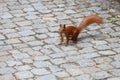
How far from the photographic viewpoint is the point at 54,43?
272 inches

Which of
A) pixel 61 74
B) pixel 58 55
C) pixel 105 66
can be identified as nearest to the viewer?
pixel 61 74

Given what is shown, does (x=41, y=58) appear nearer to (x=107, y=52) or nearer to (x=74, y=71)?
(x=74, y=71)

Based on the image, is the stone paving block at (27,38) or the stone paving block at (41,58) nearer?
the stone paving block at (41,58)

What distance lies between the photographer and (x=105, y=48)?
6.76m

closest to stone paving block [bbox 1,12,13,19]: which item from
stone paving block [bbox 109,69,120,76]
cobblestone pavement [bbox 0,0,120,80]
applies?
cobblestone pavement [bbox 0,0,120,80]

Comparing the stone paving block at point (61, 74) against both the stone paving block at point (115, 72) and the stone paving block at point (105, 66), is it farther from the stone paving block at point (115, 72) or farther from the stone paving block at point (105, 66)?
the stone paving block at point (115, 72)

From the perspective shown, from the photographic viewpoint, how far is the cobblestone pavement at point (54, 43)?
5.90 metres

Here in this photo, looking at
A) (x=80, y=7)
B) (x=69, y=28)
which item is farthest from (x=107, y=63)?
(x=80, y=7)

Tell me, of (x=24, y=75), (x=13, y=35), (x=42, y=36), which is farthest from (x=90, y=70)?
(x=13, y=35)

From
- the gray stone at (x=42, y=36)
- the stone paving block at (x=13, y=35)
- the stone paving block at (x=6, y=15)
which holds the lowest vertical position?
the gray stone at (x=42, y=36)

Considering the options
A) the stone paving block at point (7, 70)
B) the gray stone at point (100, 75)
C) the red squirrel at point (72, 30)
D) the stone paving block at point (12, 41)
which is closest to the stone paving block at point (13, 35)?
the stone paving block at point (12, 41)

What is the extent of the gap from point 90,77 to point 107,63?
0.59 m

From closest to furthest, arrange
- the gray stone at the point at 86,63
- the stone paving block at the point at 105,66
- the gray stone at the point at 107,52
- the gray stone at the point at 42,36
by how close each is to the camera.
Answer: the stone paving block at the point at 105,66, the gray stone at the point at 86,63, the gray stone at the point at 107,52, the gray stone at the point at 42,36

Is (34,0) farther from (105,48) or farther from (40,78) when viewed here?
(40,78)
